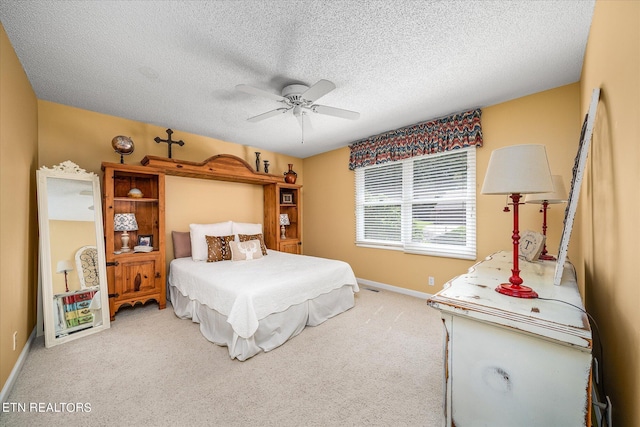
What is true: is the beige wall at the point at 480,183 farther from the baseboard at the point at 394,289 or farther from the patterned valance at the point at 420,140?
the patterned valance at the point at 420,140

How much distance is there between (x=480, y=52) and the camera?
1.90 meters

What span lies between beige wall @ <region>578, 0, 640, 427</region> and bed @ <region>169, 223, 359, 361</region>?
6.82 ft

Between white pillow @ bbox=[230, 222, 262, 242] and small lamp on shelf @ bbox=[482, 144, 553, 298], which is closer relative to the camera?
small lamp on shelf @ bbox=[482, 144, 553, 298]

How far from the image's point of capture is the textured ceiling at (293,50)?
4.97 ft

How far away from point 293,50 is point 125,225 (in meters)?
2.83

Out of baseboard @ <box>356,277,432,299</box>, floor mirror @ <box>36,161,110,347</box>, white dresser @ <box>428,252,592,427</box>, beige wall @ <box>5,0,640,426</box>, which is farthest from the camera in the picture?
baseboard @ <box>356,277,432,299</box>

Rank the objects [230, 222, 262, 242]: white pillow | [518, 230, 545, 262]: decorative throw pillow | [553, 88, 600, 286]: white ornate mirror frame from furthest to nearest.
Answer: [230, 222, 262, 242]: white pillow < [518, 230, 545, 262]: decorative throw pillow < [553, 88, 600, 286]: white ornate mirror frame

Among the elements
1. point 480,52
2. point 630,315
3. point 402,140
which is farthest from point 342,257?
point 630,315

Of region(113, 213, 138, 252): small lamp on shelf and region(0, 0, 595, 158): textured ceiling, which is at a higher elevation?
region(0, 0, 595, 158): textured ceiling

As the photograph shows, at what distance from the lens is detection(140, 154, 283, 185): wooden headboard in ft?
10.3

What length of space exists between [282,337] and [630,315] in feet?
7.29

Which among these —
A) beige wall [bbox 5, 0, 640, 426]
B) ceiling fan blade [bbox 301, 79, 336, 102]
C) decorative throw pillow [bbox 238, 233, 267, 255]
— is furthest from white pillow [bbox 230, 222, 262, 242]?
ceiling fan blade [bbox 301, 79, 336, 102]

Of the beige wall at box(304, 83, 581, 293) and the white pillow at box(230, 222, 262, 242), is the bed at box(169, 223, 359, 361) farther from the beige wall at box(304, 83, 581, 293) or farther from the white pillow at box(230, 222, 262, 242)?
the beige wall at box(304, 83, 581, 293)

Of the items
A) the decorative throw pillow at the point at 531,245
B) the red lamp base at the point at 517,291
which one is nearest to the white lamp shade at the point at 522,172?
the red lamp base at the point at 517,291
